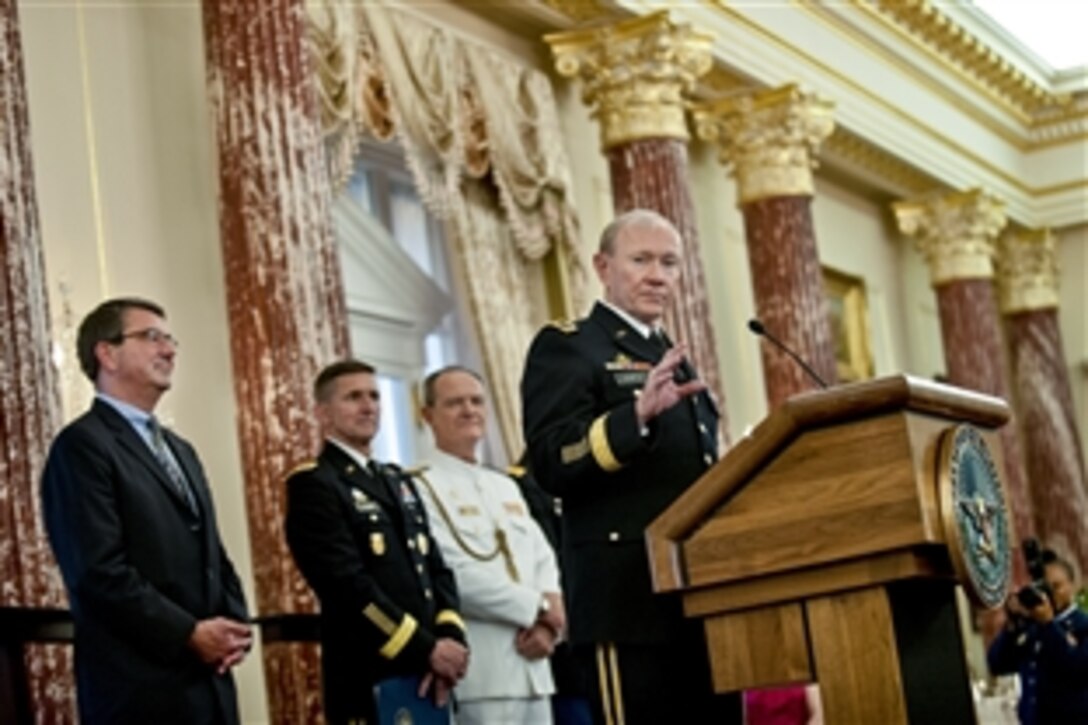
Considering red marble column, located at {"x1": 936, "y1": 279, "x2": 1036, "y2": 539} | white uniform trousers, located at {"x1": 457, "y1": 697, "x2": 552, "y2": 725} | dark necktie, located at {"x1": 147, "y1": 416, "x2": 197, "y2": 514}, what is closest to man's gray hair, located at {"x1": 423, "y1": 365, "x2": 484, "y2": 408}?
white uniform trousers, located at {"x1": 457, "y1": 697, "x2": 552, "y2": 725}

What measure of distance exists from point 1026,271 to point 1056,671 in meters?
11.0

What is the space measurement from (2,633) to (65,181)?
9.19 ft

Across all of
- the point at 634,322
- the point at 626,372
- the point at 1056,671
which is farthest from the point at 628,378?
the point at 1056,671

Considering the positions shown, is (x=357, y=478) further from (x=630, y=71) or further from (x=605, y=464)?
(x=630, y=71)

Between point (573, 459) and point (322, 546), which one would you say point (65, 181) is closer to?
point (322, 546)

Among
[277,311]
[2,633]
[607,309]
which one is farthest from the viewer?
[277,311]

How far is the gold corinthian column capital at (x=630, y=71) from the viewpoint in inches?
418

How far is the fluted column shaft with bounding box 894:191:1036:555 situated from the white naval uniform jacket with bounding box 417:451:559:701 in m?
9.76

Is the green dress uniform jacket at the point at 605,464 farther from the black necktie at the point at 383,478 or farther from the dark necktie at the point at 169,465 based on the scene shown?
the black necktie at the point at 383,478

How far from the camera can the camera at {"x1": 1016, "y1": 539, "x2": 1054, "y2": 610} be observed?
6235 millimetres

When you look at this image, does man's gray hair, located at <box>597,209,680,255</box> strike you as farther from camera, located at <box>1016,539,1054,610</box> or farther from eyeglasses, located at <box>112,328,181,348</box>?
camera, located at <box>1016,539,1054,610</box>

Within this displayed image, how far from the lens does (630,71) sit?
10617 mm

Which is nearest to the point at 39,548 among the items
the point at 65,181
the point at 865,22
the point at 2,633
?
the point at 2,633

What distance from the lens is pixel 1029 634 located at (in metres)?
7.12
